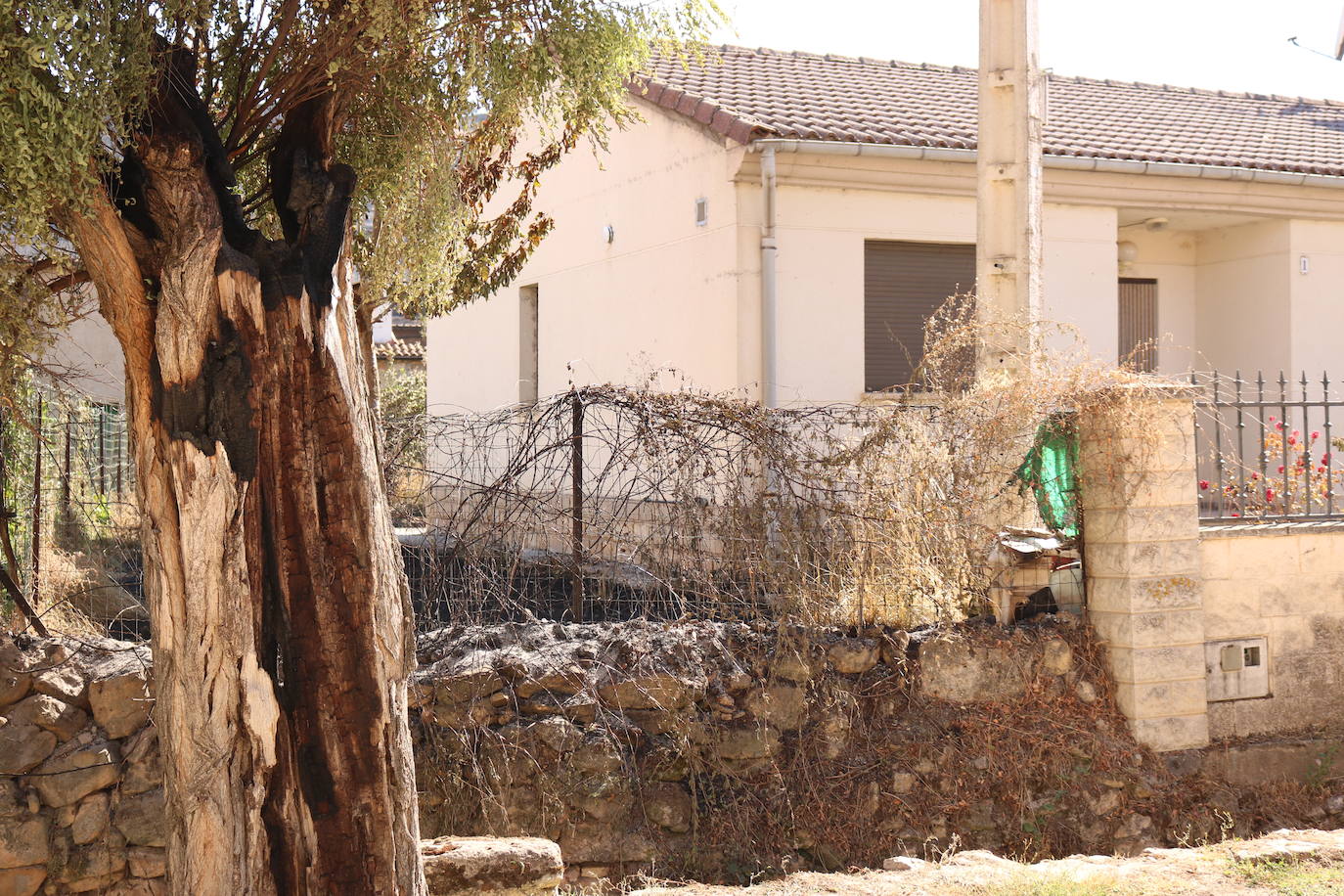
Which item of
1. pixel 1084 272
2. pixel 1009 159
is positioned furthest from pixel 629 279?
pixel 1009 159

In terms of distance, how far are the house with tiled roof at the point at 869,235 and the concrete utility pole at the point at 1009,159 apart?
5.71 ft

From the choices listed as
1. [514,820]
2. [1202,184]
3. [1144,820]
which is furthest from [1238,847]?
[1202,184]

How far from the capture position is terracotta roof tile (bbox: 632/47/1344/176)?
12.0m

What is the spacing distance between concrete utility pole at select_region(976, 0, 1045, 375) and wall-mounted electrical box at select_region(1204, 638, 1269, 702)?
8.24ft

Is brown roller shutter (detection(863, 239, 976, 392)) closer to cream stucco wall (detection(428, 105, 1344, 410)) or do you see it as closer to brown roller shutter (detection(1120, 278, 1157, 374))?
cream stucco wall (detection(428, 105, 1344, 410))

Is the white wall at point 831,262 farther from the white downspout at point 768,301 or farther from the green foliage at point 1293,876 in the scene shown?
the green foliage at point 1293,876

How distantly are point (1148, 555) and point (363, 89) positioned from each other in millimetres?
5390

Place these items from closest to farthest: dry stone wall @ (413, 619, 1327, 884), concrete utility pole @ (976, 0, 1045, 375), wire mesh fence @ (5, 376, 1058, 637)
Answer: dry stone wall @ (413, 619, 1327, 884)
wire mesh fence @ (5, 376, 1058, 637)
concrete utility pole @ (976, 0, 1045, 375)

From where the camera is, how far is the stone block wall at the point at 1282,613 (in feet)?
26.0

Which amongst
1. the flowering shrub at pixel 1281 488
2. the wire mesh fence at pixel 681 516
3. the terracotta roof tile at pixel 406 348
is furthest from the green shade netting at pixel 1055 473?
the terracotta roof tile at pixel 406 348

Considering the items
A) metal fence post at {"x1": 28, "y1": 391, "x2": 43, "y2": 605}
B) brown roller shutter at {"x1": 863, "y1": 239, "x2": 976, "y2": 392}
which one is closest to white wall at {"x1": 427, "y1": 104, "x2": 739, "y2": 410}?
brown roller shutter at {"x1": 863, "y1": 239, "x2": 976, "y2": 392}

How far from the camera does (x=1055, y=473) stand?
7.83m

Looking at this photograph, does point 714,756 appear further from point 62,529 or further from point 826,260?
point 826,260

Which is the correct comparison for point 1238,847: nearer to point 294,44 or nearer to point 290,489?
point 290,489
